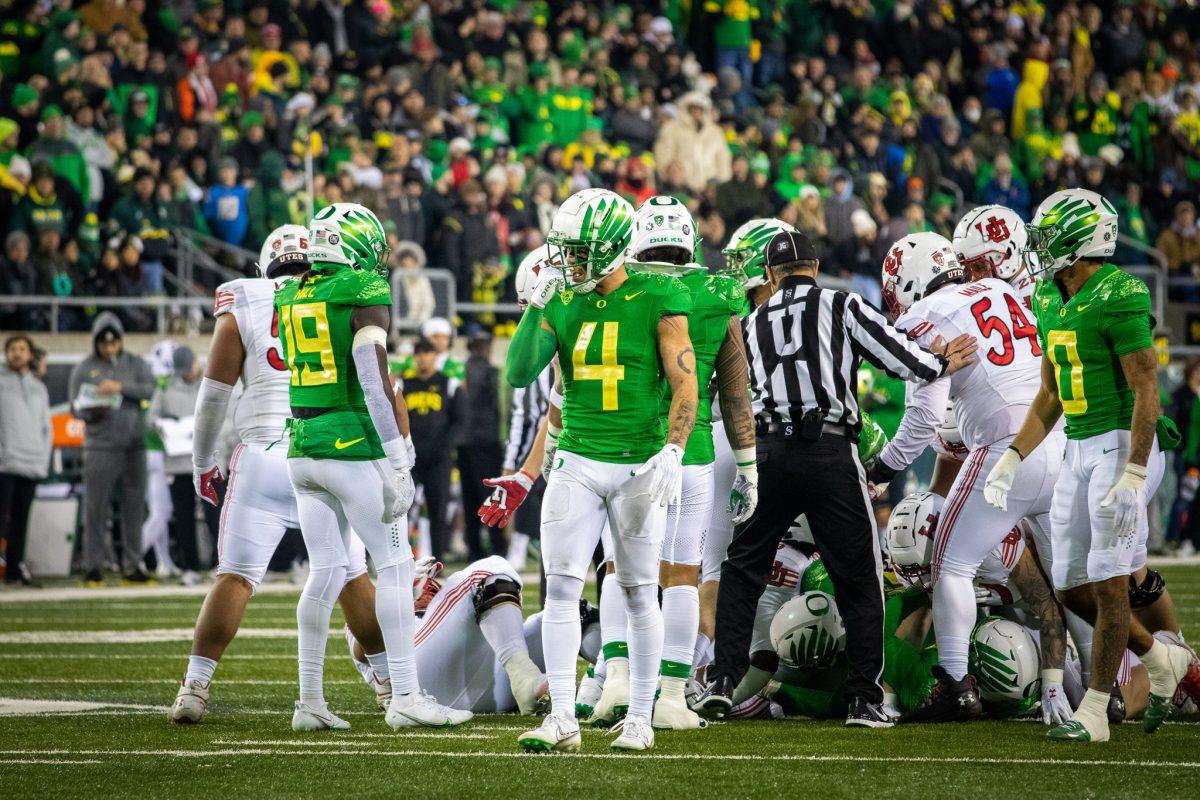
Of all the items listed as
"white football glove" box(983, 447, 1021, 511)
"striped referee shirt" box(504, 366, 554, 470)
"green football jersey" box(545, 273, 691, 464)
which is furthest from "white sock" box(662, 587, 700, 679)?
"striped referee shirt" box(504, 366, 554, 470)

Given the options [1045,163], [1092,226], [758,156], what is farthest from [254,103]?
[1092,226]

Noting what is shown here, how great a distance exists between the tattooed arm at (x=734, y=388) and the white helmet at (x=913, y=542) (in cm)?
119

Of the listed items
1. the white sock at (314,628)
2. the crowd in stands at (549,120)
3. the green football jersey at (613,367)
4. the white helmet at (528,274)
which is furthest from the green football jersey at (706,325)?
the crowd in stands at (549,120)

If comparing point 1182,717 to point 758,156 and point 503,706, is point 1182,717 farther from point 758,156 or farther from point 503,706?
point 758,156

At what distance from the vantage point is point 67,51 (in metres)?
16.8

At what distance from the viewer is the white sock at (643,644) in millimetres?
5953

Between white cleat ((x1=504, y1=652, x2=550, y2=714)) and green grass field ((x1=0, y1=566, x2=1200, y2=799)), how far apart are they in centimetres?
7

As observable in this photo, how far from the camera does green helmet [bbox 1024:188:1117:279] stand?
21.0ft

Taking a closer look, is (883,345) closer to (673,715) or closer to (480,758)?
Answer: (673,715)

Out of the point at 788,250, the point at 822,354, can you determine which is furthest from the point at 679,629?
the point at 788,250

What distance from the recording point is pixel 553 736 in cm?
583

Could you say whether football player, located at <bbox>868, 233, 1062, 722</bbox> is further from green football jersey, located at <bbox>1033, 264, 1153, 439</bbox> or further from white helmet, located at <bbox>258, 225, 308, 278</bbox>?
white helmet, located at <bbox>258, 225, 308, 278</bbox>

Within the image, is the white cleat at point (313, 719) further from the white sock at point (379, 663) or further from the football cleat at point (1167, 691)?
the football cleat at point (1167, 691)

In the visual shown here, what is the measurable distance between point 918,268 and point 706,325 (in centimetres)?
172
